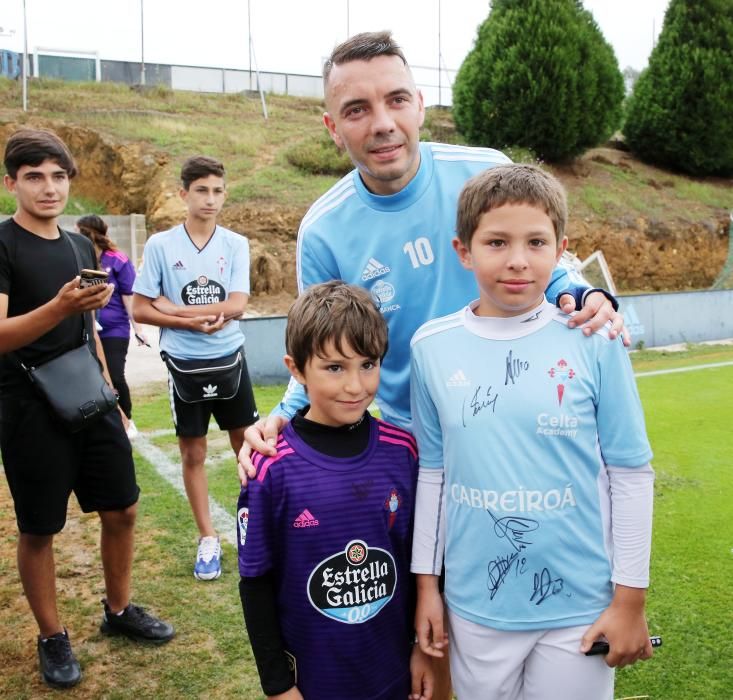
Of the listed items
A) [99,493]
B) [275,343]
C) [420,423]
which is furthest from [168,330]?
[275,343]

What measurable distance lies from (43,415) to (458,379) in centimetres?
211

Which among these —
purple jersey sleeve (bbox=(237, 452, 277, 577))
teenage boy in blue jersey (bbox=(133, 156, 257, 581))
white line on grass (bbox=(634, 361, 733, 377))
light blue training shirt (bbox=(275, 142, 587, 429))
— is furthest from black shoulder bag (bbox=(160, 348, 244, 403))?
white line on grass (bbox=(634, 361, 733, 377))

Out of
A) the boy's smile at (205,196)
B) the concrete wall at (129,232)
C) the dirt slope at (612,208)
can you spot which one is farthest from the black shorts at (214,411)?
the concrete wall at (129,232)

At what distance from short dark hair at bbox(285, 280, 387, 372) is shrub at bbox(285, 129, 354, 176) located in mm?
19331

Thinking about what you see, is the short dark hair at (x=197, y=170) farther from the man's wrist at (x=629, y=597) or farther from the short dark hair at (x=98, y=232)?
the man's wrist at (x=629, y=597)

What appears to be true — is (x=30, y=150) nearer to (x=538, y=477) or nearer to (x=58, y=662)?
(x=58, y=662)

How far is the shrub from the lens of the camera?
69.2ft

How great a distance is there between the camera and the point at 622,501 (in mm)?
1915

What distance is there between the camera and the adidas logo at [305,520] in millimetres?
2031

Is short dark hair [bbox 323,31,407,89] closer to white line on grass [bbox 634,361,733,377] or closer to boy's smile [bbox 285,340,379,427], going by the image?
boy's smile [bbox 285,340,379,427]

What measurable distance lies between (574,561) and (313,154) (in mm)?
20468

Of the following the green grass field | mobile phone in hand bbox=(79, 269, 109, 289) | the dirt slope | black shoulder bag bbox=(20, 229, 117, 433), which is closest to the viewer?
mobile phone in hand bbox=(79, 269, 109, 289)

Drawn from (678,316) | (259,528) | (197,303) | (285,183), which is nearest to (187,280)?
(197,303)

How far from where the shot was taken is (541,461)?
6.28 feet
